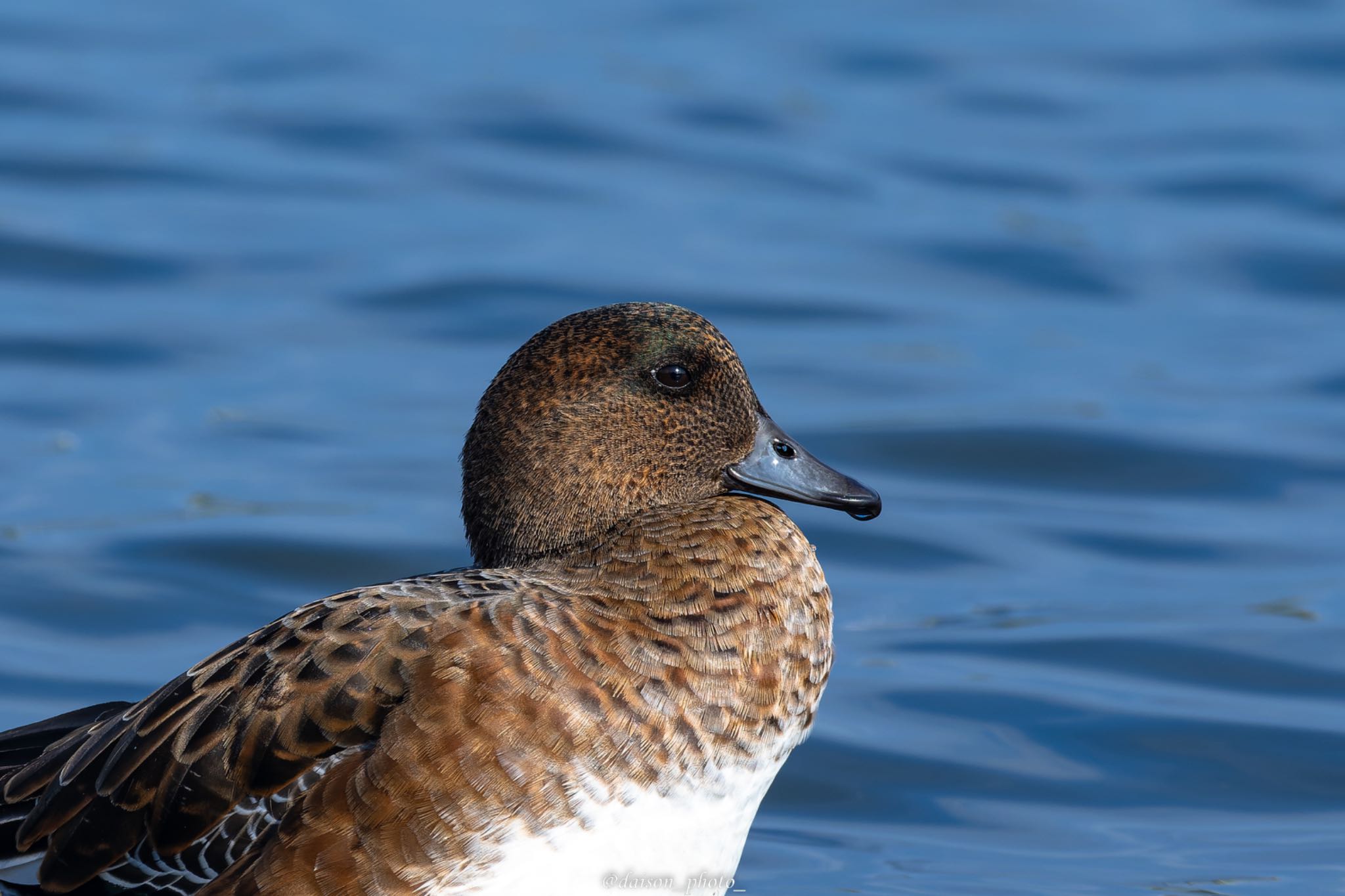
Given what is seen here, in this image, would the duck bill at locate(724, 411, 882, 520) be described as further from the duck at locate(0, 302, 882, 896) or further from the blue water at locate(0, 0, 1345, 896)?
the blue water at locate(0, 0, 1345, 896)

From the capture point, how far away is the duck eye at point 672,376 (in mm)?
4160

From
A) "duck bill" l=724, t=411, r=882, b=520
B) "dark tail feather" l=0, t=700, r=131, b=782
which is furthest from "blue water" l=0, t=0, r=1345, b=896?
"dark tail feather" l=0, t=700, r=131, b=782

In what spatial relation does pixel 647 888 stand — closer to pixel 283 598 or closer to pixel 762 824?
pixel 762 824

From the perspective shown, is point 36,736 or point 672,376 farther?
point 36,736

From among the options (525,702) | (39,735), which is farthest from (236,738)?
(39,735)

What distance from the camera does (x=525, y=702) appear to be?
367cm

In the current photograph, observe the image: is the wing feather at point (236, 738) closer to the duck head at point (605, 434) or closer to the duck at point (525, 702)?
the duck at point (525, 702)

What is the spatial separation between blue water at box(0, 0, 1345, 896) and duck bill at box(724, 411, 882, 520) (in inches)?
48.6

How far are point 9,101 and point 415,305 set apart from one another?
3.76 metres

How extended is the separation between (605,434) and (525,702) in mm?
657

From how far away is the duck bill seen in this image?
4254 mm

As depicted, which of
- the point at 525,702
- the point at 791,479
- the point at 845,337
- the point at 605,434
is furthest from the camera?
the point at 845,337

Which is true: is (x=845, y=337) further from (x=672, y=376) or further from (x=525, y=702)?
(x=525, y=702)

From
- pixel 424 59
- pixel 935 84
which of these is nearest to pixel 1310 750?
pixel 935 84
